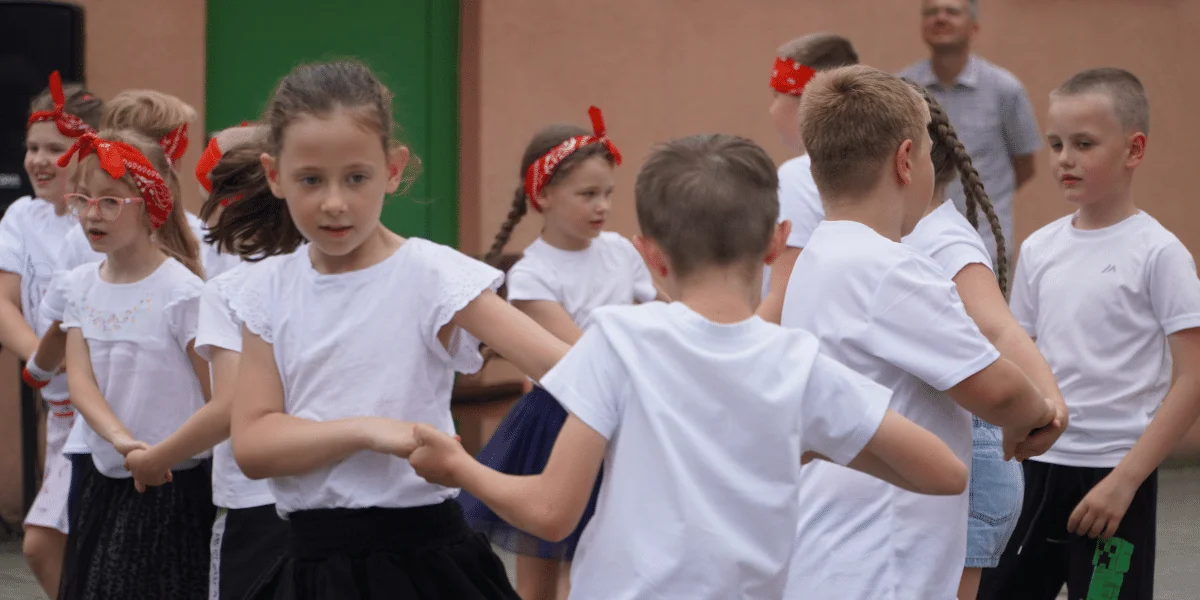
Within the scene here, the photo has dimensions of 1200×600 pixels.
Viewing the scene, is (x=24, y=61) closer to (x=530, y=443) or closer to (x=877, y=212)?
(x=530, y=443)

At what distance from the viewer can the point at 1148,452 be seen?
389 cm

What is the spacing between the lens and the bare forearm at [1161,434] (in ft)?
12.8

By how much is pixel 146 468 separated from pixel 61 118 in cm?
221

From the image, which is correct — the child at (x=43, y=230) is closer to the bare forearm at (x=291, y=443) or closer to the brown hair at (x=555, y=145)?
the brown hair at (x=555, y=145)

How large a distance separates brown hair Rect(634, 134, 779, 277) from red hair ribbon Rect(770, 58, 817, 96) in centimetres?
222

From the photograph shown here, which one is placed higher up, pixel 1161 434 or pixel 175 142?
pixel 175 142

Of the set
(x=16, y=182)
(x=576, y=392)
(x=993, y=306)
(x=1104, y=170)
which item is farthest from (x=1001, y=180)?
(x=576, y=392)

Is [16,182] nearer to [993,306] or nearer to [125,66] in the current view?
[125,66]

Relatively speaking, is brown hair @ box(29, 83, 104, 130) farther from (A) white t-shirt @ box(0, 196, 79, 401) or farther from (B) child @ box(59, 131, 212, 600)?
(B) child @ box(59, 131, 212, 600)

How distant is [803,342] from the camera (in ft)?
7.65

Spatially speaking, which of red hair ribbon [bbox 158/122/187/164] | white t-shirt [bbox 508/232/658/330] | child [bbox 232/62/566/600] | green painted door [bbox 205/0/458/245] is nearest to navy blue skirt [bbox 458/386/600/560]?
white t-shirt [bbox 508/232/658/330]

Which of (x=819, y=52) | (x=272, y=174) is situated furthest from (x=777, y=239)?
(x=819, y=52)

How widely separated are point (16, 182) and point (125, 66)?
2.34 ft

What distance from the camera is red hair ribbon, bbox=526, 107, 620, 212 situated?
5176 mm
